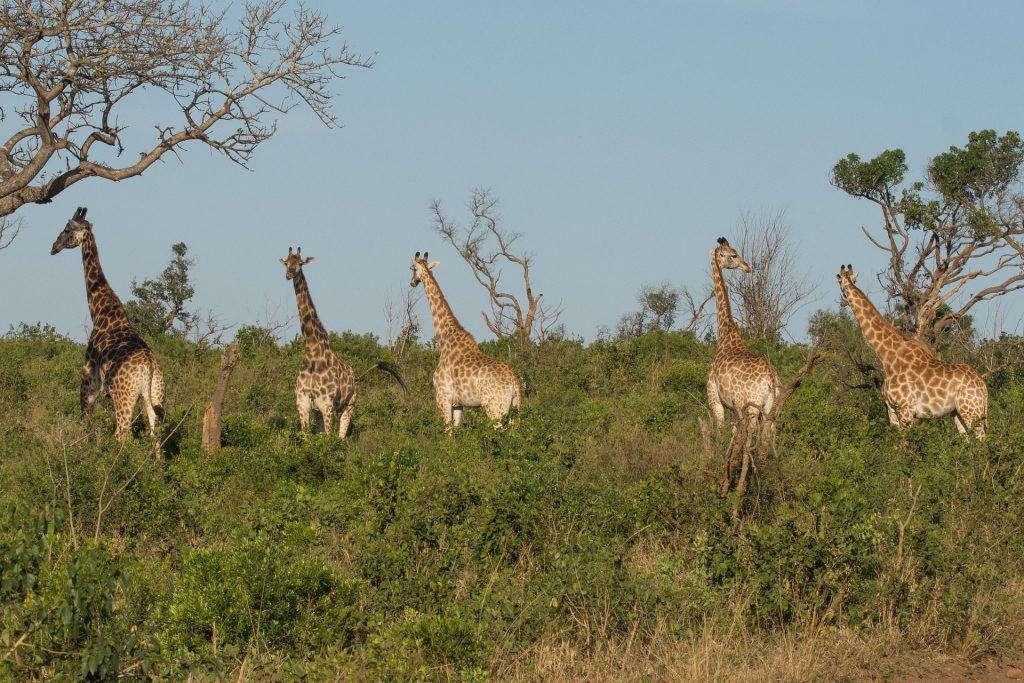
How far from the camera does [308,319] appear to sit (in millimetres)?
13203

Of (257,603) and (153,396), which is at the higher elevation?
(153,396)

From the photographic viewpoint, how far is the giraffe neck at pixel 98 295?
13016 mm

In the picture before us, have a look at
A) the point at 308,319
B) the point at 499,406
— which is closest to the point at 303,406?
the point at 308,319

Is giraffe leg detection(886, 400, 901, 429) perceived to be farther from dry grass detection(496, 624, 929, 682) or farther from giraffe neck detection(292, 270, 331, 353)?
dry grass detection(496, 624, 929, 682)

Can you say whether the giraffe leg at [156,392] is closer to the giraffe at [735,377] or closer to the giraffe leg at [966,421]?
the giraffe at [735,377]

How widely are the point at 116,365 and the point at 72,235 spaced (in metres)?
2.24

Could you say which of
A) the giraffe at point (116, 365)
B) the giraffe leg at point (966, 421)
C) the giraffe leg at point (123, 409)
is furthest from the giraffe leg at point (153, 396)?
the giraffe leg at point (966, 421)

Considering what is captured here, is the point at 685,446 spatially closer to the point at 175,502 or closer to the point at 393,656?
the point at 175,502

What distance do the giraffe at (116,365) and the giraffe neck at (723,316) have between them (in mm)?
5900

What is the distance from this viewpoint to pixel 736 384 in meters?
12.8

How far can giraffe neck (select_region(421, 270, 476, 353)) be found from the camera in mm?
13391

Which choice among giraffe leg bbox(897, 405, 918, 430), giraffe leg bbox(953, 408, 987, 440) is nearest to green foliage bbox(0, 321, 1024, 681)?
giraffe leg bbox(953, 408, 987, 440)

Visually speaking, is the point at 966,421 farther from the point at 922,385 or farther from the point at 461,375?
the point at 461,375

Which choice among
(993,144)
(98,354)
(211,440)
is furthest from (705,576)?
(993,144)
